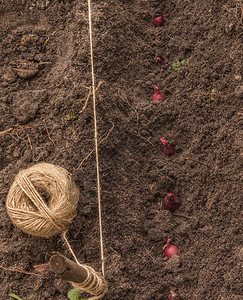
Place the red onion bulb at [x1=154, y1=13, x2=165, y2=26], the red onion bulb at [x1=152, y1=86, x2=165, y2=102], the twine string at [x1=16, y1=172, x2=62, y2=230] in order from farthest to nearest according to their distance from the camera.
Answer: the red onion bulb at [x1=154, y1=13, x2=165, y2=26], the red onion bulb at [x1=152, y1=86, x2=165, y2=102], the twine string at [x1=16, y1=172, x2=62, y2=230]

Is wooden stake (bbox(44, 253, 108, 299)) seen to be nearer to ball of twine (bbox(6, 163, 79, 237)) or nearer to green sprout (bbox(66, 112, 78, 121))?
ball of twine (bbox(6, 163, 79, 237))

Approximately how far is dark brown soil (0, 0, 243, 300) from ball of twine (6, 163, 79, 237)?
0.23 meters

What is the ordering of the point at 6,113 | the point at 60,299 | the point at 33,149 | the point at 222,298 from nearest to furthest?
the point at 222,298 < the point at 60,299 < the point at 33,149 < the point at 6,113

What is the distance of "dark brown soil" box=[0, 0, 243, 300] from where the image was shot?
2703mm

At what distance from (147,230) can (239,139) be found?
87 cm

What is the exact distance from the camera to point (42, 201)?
2.50m

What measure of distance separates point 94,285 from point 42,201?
56 cm

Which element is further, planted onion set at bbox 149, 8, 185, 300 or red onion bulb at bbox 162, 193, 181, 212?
red onion bulb at bbox 162, 193, 181, 212

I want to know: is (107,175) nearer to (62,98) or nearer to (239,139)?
(62,98)

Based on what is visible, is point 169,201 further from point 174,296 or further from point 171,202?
point 174,296

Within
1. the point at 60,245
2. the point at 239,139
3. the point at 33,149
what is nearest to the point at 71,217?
the point at 60,245

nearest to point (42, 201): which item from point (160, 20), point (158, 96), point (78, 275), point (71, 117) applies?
point (78, 275)

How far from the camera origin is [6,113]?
3.31 metres

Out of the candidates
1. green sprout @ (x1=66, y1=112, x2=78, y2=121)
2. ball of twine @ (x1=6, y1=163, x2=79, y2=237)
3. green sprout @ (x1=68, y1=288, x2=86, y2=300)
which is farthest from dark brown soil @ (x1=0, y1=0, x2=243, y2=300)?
ball of twine @ (x1=6, y1=163, x2=79, y2=237)
